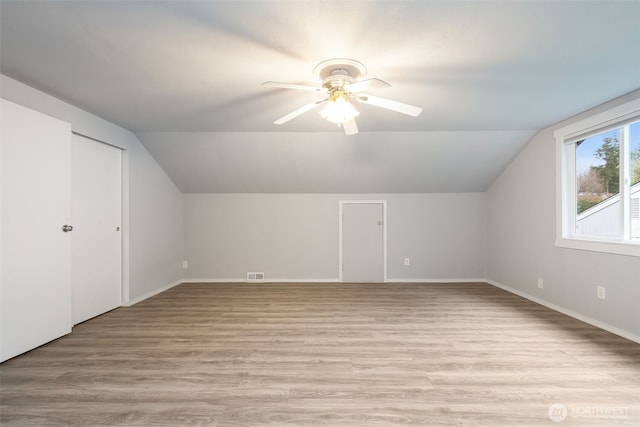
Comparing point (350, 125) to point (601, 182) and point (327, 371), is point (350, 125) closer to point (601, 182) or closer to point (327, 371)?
point (327, 371)

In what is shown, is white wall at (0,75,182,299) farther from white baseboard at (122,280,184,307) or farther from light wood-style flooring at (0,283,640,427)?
light wood-style flooring at (0,283,640,427)

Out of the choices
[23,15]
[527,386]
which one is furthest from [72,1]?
[527,386]

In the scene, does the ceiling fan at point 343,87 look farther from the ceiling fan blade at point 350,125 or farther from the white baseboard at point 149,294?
the white baseboard at point 149,294

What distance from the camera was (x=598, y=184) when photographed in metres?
2.76

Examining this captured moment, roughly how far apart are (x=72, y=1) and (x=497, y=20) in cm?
219

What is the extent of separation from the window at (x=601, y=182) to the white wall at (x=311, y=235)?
58.0 inches

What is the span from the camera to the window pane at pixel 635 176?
7.95 ft

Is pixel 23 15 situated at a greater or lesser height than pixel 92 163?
greater

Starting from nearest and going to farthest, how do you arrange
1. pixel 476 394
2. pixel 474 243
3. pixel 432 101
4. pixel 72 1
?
pixel 72 1, pixel 476 394, pixel 432 101, pixel 474 243

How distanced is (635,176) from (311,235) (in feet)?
12.0

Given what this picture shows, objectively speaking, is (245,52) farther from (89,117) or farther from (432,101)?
(89,117)

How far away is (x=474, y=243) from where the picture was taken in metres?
4.46

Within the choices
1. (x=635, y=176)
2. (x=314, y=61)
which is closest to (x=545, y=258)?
(x=635, y=176)

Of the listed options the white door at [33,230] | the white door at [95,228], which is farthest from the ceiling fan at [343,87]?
the white door at [95,228]
